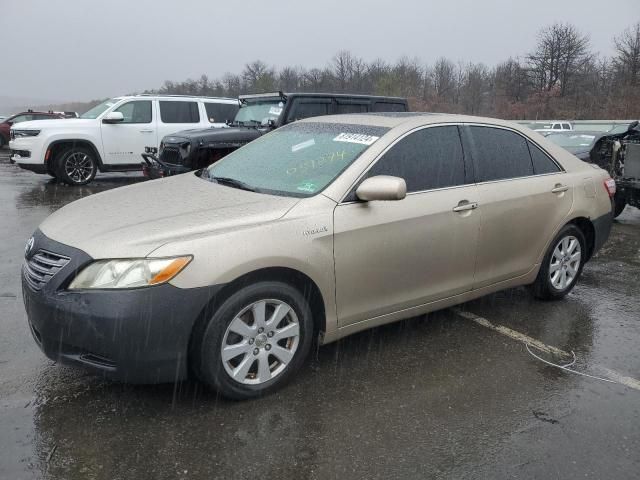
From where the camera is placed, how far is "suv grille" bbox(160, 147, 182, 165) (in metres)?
9.14

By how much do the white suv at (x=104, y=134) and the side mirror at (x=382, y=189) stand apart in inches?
380

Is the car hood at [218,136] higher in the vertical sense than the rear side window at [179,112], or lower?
lower

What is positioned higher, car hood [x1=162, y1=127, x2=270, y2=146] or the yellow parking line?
car hood [x1=162, y1=127, x2=270, y2=146]

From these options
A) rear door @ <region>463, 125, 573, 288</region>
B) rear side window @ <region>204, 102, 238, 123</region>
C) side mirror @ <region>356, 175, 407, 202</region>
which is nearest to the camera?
side mirror @ <region>356, 175, 407, 202</region>

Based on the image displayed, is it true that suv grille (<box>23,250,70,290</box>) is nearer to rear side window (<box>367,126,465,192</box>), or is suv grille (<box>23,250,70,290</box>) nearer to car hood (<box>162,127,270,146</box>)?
rear side window (<box>367,126,465,192</box>)

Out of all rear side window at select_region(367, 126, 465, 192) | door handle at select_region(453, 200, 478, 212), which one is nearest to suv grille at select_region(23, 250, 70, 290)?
rear side window at select_region(367, 126, 465, 192)

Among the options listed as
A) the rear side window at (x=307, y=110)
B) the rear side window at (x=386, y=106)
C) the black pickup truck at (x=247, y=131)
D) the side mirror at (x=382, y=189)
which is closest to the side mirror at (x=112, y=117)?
the black pickup truck at (x=247, y=131)

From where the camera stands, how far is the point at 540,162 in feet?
15.5

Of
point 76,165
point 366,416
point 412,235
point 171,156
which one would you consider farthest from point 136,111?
point 366,416

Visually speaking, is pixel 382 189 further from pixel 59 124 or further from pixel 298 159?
pixel 59 124

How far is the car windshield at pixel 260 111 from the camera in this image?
31.1ft

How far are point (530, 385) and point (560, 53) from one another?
6919 centimetres

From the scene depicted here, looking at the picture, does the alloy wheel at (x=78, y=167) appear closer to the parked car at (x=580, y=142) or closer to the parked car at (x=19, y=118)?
the parked car at (x=580, y=142)

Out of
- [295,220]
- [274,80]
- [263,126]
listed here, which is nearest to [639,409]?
[295,220]
